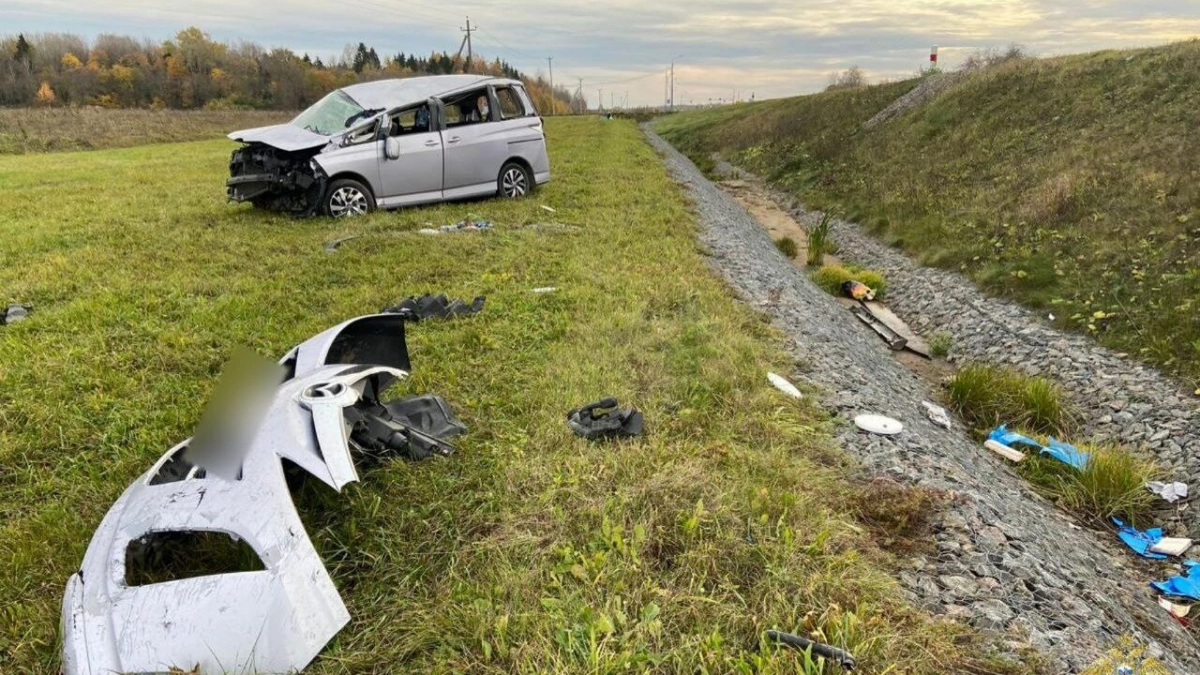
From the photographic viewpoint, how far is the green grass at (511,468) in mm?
2533

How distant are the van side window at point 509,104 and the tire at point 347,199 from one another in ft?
Result: 9.81

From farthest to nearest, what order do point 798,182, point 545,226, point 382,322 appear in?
point 798,182
point 545,226
point 382,322

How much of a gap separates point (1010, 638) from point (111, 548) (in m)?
3.47

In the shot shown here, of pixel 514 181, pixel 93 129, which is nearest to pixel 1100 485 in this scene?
pixel 514 181

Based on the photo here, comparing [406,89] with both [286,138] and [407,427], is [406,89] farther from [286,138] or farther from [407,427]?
[407,427]

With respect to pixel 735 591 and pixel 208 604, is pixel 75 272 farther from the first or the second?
pixel 735 591

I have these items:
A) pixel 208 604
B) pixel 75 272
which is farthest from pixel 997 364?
pixel 75 272

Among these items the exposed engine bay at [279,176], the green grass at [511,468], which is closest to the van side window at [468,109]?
the exposed engine bay at [279,176]

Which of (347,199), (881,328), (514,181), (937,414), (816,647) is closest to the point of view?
(816,647)

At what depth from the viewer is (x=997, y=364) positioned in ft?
27.9

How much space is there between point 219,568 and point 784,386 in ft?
12.5

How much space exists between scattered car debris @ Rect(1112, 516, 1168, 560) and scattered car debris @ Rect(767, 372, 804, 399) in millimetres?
2605

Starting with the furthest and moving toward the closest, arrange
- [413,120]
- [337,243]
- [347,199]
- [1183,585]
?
[413,120] < [347,199] < [337,243] < [1183,585]

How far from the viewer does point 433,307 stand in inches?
235
